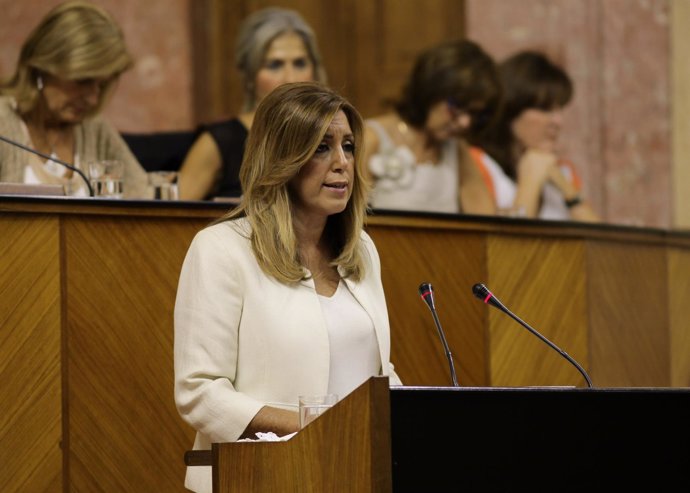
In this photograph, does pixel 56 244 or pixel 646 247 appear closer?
pixel 56 244

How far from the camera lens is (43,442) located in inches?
154

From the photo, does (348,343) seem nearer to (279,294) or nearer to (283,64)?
(279,294)

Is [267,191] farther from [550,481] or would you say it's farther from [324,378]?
A: [550,481]

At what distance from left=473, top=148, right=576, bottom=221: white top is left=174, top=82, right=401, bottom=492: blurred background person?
2941 mm

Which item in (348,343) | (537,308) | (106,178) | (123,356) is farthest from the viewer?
(537,308)

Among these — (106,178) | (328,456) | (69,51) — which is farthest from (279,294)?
(69,51)

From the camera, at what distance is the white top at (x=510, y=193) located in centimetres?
648

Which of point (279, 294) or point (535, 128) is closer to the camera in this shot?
point (279, 294)

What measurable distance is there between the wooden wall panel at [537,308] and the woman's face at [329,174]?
1470 mm

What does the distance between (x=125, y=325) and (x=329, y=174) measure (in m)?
0.94

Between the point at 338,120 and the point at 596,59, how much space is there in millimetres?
4905

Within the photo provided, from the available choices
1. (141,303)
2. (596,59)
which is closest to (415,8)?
(596,59)

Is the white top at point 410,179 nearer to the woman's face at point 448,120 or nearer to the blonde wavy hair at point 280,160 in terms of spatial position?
the woman's face at point 448,120

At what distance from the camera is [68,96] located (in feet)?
16.1
